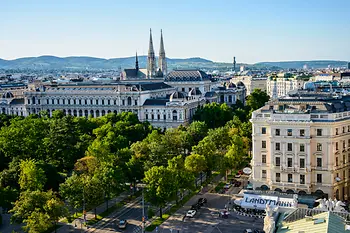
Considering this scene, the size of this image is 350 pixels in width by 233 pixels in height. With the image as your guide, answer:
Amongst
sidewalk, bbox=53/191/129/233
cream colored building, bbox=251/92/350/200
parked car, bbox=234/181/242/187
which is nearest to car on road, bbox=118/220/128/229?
sidewalk, bbox=53/191/129/233

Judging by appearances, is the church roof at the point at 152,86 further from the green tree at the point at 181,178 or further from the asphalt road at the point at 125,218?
the asphalt road at the point at 125,218

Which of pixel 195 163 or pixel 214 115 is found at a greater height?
pixel 214 115

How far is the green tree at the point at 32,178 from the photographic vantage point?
2734 inches

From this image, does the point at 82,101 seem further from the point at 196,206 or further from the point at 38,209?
the point at 38,209

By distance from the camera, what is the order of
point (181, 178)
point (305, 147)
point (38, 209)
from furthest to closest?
1. point (181, 178)
2. point (305, 147)
3. point (38, 209)

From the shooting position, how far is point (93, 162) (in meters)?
81.4

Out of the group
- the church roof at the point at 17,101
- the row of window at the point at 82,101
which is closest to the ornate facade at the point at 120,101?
the row of window at the point at 82,101

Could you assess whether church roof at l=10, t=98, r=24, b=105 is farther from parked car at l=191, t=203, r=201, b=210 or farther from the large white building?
parked car at l=191, t=203, r=201, b=210

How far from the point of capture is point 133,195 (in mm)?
81312

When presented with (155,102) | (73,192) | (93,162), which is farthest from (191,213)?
(155,102)

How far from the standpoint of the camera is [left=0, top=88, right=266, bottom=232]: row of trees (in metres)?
67.1

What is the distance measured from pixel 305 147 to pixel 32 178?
41294mm

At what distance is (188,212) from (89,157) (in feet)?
74.2

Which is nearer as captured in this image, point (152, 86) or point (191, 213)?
point (191, 213)
